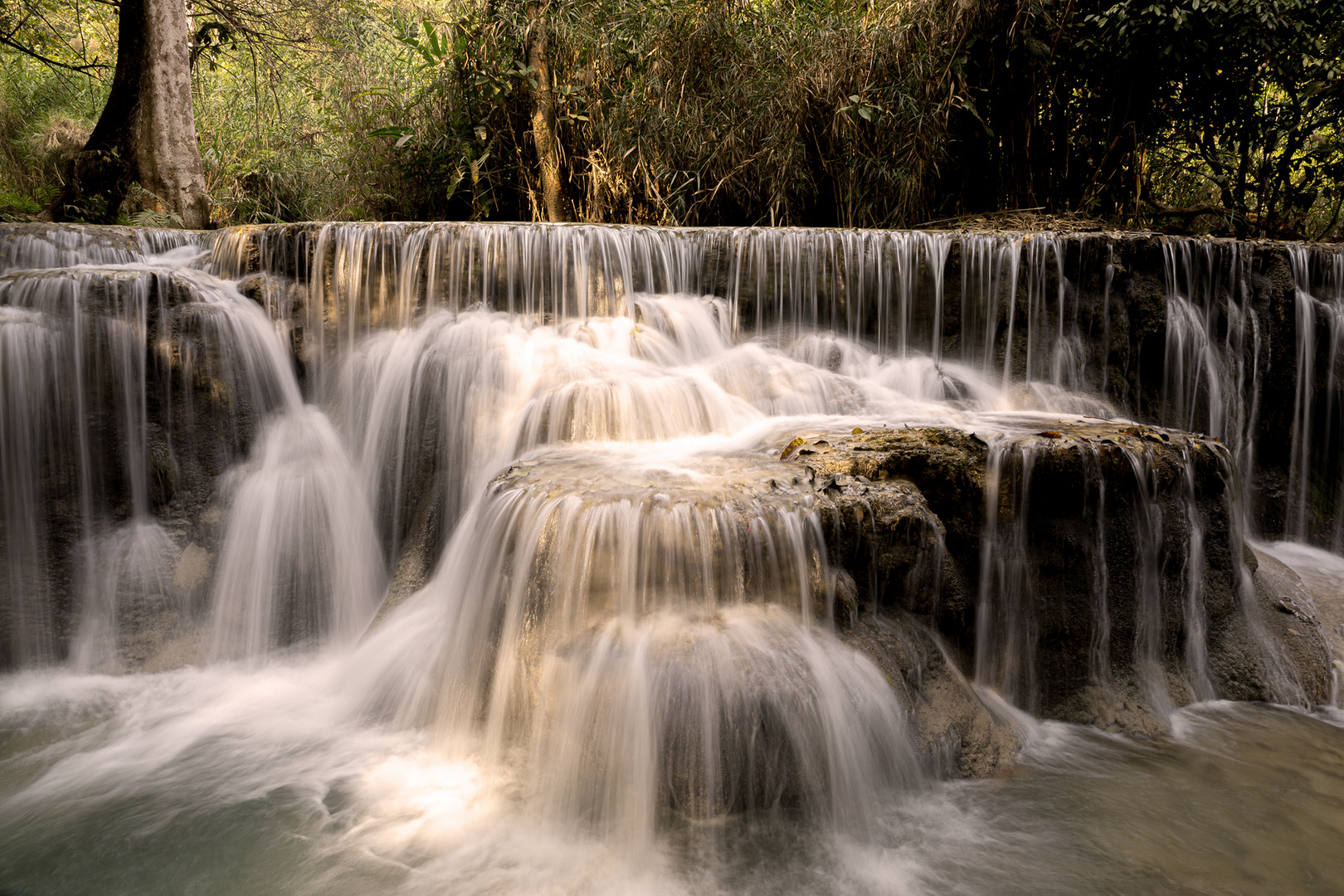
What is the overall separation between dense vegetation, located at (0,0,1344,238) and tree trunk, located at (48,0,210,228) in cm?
37

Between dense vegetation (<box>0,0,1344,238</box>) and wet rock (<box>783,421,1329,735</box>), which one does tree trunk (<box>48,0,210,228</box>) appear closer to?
dense vegetation (<box>0,0,1344,238</box>)

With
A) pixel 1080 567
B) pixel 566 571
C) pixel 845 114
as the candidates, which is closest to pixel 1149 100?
pixel 845 114

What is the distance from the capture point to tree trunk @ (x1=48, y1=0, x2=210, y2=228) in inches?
291

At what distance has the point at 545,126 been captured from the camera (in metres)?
7.77

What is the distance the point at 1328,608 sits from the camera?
4488 mm

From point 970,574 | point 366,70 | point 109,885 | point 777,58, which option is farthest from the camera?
point 366,70

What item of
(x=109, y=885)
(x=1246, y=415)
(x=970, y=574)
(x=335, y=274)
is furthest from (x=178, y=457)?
(x=1246, y=415)

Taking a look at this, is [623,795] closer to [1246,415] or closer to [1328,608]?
[1328,608]

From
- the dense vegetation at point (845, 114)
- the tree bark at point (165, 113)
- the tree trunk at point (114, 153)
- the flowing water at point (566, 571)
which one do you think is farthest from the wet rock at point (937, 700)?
the tree trunk at point (114, 153)

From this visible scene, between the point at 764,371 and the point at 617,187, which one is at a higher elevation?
the point at 617,187

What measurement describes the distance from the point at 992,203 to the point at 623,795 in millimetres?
7428

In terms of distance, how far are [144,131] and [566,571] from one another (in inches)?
298

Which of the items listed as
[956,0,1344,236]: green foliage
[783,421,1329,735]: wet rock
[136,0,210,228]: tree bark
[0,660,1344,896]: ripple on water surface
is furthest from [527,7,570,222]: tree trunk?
[0,660,1344,896]: ripple on water surface

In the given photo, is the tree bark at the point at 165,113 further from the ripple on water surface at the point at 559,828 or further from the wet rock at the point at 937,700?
the wet rock at the point at 937,700
